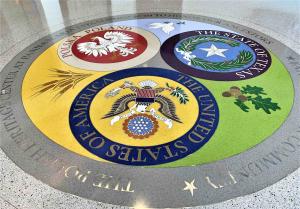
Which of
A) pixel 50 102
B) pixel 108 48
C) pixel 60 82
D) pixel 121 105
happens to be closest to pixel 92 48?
pixel 108 48

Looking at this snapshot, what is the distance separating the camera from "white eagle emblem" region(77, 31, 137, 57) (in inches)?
141

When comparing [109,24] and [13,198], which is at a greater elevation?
[109,24]

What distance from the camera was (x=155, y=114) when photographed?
260 centimetres

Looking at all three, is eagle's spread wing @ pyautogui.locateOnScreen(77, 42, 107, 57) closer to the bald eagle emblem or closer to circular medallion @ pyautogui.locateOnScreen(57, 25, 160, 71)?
circular medallion @ pyautogui.locateOnScreen(57, 25, 160, 71)

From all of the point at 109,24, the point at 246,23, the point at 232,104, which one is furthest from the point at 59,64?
the point at 246,23

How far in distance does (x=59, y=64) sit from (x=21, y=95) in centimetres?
67

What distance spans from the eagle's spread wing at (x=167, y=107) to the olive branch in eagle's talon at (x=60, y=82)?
957 millimetres

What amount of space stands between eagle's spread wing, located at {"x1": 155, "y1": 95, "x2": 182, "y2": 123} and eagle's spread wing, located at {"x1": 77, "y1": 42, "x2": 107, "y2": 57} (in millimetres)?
1233

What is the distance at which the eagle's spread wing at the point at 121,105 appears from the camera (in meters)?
2.64

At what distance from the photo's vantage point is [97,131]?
2443 mm

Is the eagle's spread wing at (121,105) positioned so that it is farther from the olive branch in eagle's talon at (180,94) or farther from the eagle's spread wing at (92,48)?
the eagle's spread wing at (92,48)

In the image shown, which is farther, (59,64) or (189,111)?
(59,64)

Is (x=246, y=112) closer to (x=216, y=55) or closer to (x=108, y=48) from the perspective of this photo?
(x=216, y=55)

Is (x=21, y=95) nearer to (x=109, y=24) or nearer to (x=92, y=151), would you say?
(x=92, y=151)
